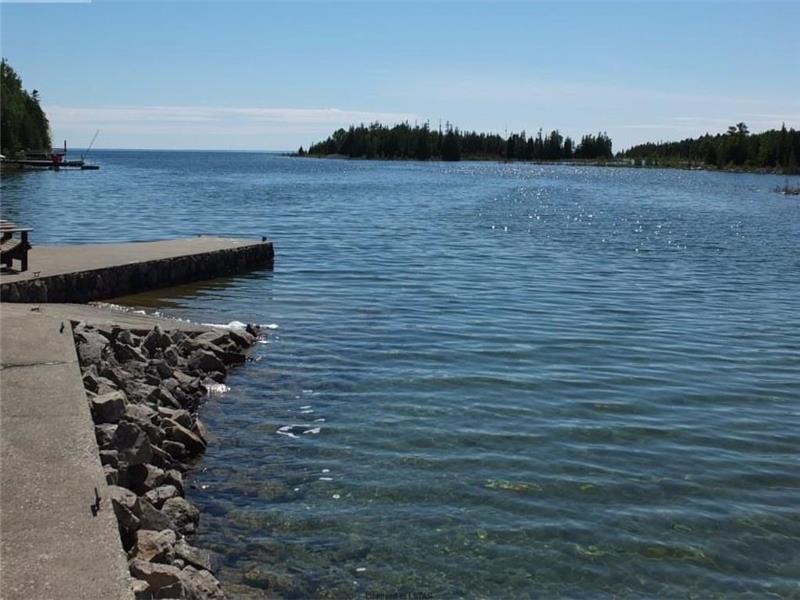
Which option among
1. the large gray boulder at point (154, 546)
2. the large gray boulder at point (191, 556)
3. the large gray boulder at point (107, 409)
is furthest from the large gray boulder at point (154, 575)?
the large gray boulder at point (107, 409)

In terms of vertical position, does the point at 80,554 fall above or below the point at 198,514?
above

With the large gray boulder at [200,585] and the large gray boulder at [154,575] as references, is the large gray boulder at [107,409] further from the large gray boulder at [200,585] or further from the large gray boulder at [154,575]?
the large gray boulder at [154,575]

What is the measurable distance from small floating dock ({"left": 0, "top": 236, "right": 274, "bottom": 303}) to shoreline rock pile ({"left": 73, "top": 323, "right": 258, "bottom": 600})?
331 cm

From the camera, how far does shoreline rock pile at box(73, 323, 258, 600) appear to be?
6195mm

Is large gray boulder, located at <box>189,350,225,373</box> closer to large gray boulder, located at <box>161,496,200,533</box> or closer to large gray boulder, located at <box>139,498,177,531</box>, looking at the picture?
large gray boulder, located at <box>161,496,200,533</box>

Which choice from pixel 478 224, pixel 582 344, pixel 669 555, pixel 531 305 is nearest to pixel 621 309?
pixel 531 305

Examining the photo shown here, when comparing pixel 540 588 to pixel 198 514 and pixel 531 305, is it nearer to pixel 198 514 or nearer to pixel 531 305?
pixel 198 514

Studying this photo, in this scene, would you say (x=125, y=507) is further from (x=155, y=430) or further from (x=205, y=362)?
(x=205, y=362)

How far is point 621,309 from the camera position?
61.3 ft

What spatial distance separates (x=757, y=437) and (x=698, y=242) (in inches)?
1051

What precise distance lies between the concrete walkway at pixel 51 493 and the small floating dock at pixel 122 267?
20.2 feet

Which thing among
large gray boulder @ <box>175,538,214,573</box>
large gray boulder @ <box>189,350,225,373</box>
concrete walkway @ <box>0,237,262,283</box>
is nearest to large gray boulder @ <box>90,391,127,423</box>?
large gray boulder @ <box>175,538,214,573</box>

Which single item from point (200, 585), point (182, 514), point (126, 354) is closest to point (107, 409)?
point (182, 514)

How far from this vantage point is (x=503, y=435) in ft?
33.1
